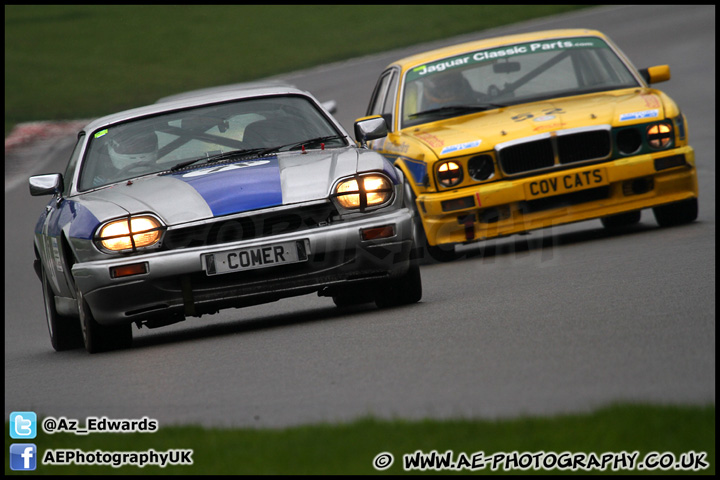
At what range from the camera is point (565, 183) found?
989 cm

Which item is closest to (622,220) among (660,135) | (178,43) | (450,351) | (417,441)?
(660,135)

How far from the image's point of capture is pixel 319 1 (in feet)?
157

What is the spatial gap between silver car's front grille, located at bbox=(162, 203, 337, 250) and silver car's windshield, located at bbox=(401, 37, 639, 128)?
14.4ft

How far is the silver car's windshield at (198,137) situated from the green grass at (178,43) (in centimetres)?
1978

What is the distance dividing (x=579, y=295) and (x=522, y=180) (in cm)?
282

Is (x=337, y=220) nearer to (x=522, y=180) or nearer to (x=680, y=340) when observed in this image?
(x=680, y=340)

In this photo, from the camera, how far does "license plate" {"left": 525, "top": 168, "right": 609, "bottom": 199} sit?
32.4 ft

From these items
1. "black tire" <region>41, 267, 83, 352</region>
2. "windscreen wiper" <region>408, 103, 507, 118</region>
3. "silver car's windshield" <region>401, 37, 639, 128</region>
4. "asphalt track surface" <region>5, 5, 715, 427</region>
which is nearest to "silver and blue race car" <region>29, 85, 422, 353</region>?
"asphalt track surface" <region>5, 5, 715, 427</region>

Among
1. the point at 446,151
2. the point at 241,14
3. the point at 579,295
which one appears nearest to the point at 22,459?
the point at 579,295

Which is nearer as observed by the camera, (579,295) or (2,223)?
(579,295)

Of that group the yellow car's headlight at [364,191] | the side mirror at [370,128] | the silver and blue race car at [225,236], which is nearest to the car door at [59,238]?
the silver and blue race car at [225,236]

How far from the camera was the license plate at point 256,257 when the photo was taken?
6.79m

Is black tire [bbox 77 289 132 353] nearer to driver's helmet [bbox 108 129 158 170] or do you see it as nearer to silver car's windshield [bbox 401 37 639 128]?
driver's helmet [bbox 108 129 158 170]

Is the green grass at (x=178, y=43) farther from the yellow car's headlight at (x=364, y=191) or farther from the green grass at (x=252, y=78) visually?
the yellow car's headlight at (x=364, y=191)
